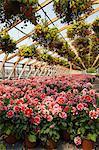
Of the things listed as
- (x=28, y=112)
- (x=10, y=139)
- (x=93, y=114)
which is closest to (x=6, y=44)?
(x=10, y=139)

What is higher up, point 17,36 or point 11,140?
point 17,36

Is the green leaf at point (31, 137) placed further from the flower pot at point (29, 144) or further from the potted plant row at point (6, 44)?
the potted plant row at point (6, 44)

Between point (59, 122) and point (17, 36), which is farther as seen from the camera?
point (17, 36)

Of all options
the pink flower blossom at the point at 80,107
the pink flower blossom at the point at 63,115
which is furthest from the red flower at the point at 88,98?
the pink flower blossom at the point at 63,115

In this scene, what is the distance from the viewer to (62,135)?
348 cm

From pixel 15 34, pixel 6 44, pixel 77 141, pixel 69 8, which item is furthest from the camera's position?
pixel 15 34

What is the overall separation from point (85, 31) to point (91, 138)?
9.79 m

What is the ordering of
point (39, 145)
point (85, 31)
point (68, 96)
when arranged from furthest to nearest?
point (85, 31) → point (68, 96) → point (39, 145)

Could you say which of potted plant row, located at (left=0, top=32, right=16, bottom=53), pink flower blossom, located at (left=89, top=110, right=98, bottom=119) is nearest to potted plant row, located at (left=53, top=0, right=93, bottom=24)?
pink flower blossom, located at (left=89, top=110, right=98, bottom=119)

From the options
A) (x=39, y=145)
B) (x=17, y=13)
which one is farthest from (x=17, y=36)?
(x=39, y=145)

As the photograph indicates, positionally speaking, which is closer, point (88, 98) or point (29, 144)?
point (29, 144)

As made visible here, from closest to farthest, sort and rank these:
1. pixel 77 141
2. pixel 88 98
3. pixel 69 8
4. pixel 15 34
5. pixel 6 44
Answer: pixel 77 141 → pixel 88 98 → pixel 69 8 → pixel 6 44 → pixel 15 34

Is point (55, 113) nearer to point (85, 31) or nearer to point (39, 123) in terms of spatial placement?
point (39, 123)

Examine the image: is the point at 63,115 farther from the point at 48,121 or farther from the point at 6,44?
the point at 6,44
